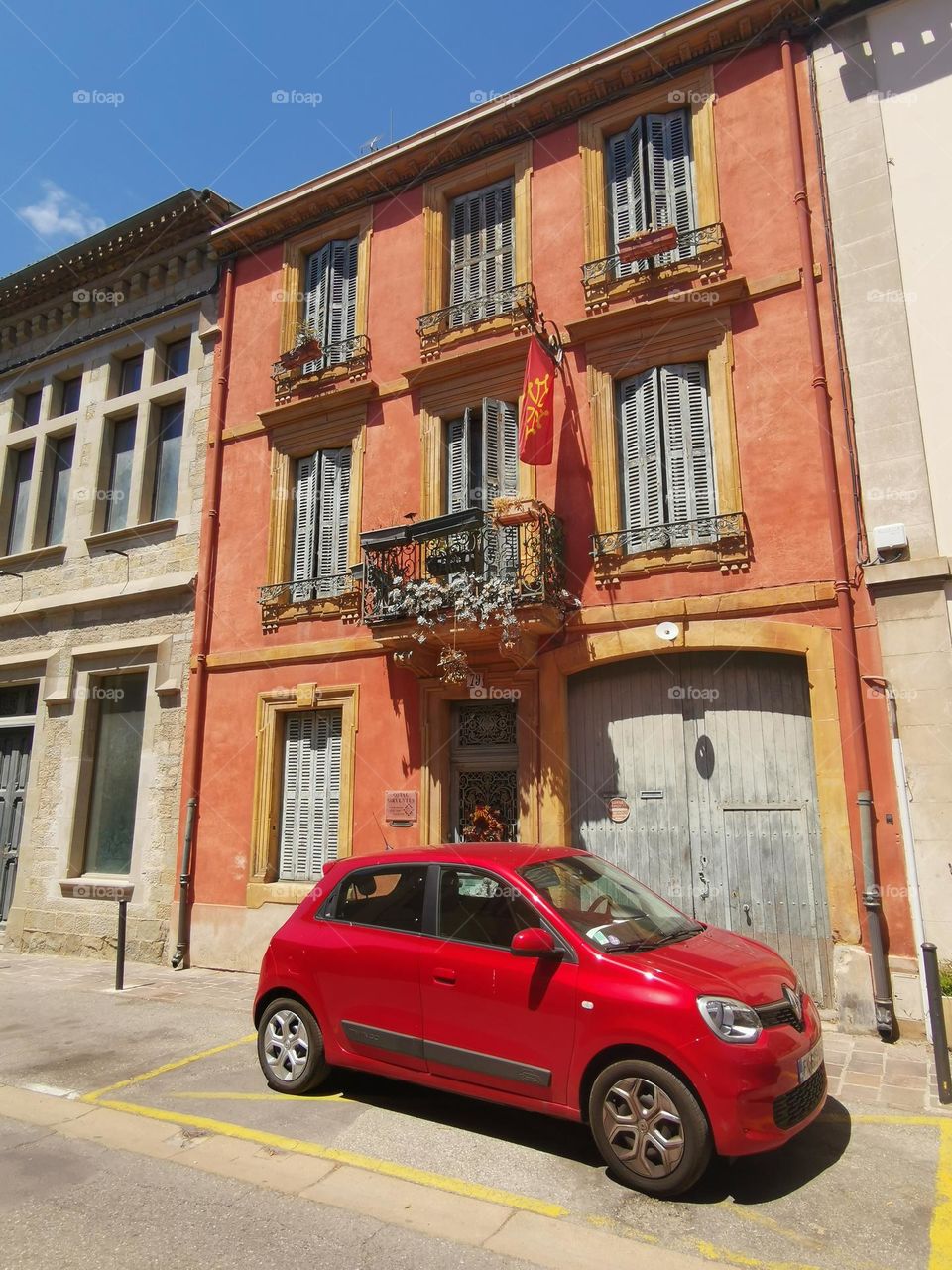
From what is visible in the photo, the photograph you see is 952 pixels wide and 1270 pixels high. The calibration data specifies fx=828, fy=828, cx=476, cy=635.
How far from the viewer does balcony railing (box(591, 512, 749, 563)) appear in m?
8.90

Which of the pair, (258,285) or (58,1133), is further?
(258,285)

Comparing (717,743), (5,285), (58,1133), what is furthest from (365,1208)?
(5,285)

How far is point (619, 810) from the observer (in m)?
9.20

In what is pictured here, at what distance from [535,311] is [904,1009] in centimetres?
874

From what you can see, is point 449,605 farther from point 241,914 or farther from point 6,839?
point 6,839

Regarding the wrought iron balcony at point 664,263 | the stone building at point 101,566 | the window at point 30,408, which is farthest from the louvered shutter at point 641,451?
the window at point 30,408

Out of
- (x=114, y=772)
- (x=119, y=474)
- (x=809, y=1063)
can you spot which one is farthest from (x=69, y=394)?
(x=809, y=1063)

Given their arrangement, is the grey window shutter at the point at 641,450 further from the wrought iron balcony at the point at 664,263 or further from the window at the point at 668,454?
the wrought iron balcony at the point at 664,263

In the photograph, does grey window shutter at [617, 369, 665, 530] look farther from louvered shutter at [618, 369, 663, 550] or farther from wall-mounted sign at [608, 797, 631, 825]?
wall-mounted sign at [608, 797, 631, 825]

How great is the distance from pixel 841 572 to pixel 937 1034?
170 inches

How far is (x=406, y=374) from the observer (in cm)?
1137

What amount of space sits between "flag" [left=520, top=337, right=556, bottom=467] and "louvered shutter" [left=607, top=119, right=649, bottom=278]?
1.66 metres

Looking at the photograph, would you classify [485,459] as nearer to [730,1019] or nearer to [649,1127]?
[730,1019]

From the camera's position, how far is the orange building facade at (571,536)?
27.8ft
